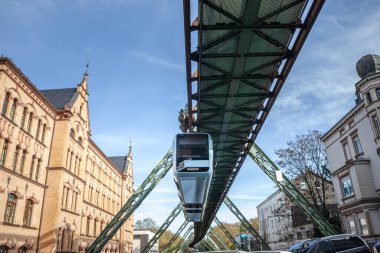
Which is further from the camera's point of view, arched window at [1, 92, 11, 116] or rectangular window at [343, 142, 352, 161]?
rectangular window at [343, 142, 352, 161]

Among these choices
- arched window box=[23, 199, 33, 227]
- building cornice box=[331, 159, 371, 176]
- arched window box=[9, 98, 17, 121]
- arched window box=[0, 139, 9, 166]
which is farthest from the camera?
building cornice box=[331, 159, 371, 176]

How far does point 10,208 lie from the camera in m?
23.7

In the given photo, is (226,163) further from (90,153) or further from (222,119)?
(90,153)

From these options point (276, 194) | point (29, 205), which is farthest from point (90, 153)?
point (276, 194)

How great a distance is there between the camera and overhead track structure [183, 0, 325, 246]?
368 inches

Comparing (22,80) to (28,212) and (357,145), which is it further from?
(357,145)

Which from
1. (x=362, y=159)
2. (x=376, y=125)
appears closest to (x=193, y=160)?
(x=376, y=125)

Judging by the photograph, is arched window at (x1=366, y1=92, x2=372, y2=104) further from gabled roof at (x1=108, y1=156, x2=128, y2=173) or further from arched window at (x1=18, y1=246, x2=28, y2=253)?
gabled roof at (x1=108, y1=156, x2=128, y2=173)

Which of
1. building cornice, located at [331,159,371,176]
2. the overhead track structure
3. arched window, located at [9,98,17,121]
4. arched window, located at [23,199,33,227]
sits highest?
arched window, located at [9,98,17,121]

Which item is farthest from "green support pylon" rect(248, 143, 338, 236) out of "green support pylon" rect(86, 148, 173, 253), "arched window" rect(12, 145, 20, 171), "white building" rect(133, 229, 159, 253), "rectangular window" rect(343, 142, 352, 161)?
"white building" rect(133, 229, 159, 253)

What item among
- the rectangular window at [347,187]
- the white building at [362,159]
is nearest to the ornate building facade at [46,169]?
the white building at [362,159]

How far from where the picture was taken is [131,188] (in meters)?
62.3

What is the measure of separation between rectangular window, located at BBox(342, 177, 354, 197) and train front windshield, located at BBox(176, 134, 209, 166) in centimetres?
2333

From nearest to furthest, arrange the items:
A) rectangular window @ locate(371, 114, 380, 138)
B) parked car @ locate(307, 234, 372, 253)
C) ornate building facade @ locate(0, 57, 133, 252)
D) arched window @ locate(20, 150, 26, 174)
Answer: parked car @ locate(307, 234, 372, 253) → ornate building facade @ locate(0, 57, 133, 252) → arched window @ locate(20, 150, 26, 174) → rectangular window @ locate(371, 114, 380, 138)
